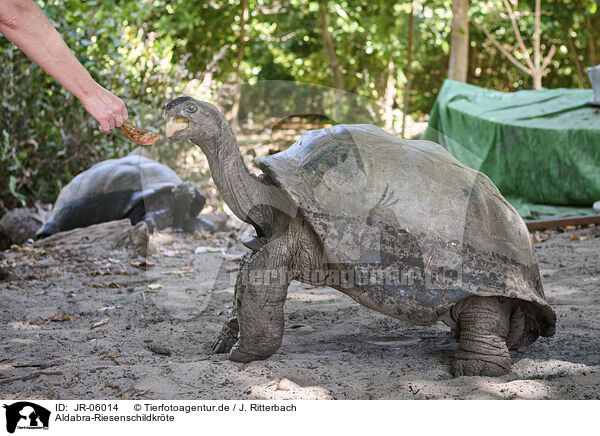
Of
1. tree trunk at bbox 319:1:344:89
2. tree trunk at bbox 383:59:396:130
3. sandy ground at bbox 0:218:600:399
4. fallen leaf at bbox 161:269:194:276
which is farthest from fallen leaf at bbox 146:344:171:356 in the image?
tree trunk at bbox 383:59:396:130

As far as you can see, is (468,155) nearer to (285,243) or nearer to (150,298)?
(150,298)

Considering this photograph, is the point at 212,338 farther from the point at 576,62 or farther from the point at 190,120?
the point at 576,62

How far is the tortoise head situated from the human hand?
9.3 inches

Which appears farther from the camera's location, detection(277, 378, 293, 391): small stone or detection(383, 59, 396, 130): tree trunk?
detection(383, 59, 396, 130): tree trunk

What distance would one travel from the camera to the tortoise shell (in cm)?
274

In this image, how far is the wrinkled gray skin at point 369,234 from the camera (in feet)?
9.01

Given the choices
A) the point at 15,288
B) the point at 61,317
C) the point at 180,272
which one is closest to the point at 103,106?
the point at 61,317

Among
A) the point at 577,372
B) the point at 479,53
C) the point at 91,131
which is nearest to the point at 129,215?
the point at 91,131

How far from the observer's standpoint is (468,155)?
6.95m

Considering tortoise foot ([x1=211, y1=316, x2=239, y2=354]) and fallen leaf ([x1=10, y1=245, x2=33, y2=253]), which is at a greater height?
fallen leaf ([x1=10, y1=245, x2=33, y2=253])
